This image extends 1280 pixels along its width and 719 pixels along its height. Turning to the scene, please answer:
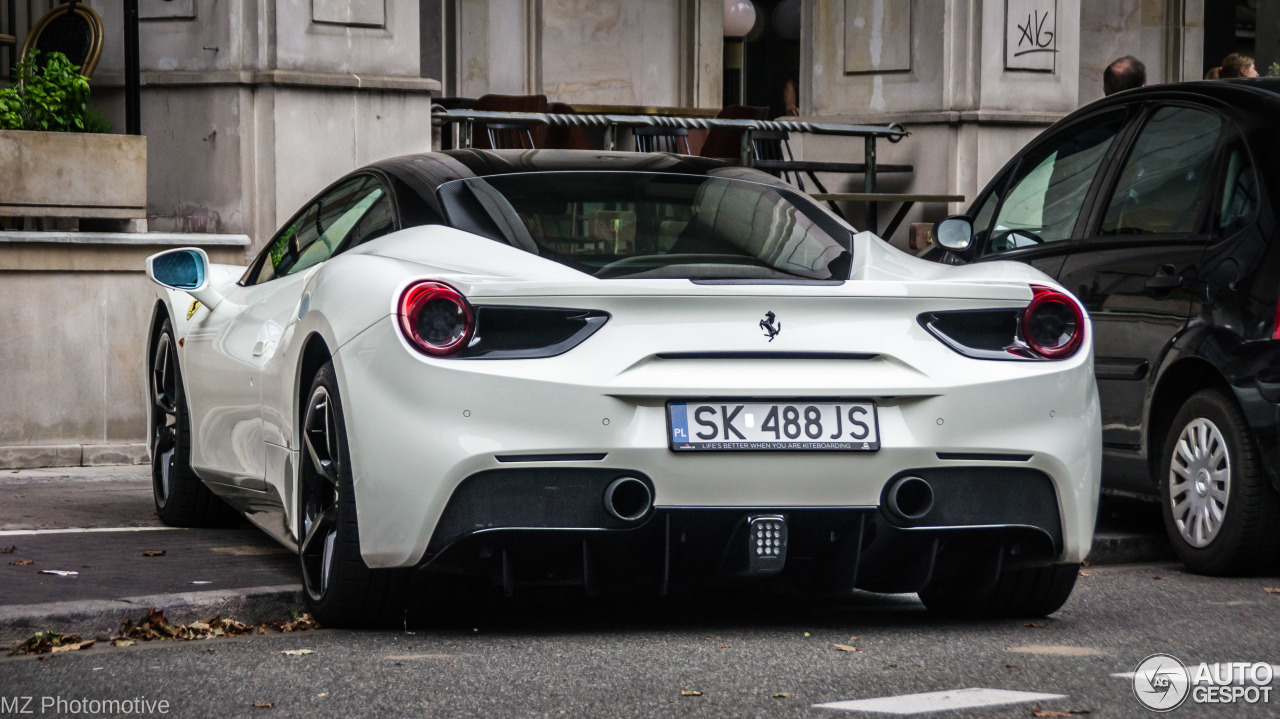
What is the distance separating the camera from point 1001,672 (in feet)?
14.3

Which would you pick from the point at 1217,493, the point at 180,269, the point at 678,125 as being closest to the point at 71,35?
the point at 678,125

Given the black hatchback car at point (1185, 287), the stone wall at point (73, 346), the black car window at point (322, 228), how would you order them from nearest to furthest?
the black car window at point (322, 228), the black hatchback car at point (1185, 287), the stone wall at point (73, 346)

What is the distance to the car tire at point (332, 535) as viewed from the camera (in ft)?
15.2

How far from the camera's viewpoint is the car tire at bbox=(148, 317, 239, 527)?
22.4 ft

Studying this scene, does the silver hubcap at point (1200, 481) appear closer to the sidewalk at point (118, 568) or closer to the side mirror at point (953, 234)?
the side mirror at point (953, 234)

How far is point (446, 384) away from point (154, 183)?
7.05 m

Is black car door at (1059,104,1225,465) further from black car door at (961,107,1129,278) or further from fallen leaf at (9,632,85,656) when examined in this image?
fallen leaf at (9,632,85,656)

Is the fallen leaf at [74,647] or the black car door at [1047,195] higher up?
the black car door at [1047,195]

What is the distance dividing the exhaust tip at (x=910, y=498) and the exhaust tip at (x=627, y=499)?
617 mm

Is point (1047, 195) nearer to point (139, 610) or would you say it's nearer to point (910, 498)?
point (910, 498)

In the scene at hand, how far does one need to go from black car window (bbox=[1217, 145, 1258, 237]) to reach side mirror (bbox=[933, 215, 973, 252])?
0.93 metres

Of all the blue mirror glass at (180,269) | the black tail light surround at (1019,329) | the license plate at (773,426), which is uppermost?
the blue mirror glass at (180,269)

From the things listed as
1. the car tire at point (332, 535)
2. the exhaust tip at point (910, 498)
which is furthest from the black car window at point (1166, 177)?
the car tire at point (332, 535)

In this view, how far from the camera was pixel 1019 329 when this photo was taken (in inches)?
185
